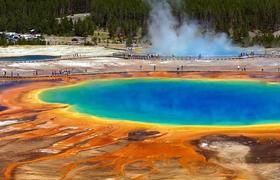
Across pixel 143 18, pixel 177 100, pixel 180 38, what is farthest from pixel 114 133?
pixel 143 18

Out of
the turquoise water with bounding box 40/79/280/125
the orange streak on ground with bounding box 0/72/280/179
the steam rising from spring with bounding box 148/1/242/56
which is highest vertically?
the steam rising from spring with bounding box 148/1/242/56

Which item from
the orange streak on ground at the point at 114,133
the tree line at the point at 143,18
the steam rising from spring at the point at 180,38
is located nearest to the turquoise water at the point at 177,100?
the orange streak on ground at the point at 114,133

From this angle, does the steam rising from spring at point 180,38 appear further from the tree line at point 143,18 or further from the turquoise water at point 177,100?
the turquoise water at point 177,100

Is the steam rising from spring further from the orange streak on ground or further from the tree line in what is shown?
the orange streak on ground

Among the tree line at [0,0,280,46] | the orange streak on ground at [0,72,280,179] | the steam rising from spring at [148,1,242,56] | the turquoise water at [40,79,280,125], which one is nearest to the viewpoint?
the orange streak on ground at [0,72,280,179]

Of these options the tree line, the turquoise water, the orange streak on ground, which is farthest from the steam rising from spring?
the orange streak on ground
